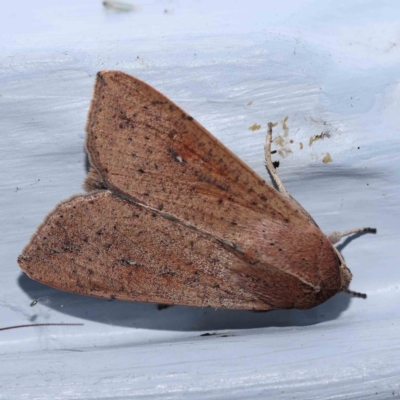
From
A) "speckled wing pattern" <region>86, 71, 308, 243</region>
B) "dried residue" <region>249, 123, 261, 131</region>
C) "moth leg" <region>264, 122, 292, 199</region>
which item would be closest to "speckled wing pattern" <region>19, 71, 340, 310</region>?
"speckled wing pattern" <region>86, 71, 308, 243</region>

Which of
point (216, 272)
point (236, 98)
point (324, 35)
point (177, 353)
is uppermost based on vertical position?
point (324, 35)

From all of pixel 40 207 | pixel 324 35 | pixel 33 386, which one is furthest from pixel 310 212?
pixel 33 386

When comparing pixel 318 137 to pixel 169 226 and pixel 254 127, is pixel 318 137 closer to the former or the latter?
pixel 254 127

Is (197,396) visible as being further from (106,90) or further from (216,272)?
(106,90)

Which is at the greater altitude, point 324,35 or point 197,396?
point 324,35

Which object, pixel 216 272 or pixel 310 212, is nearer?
pixel 216 272

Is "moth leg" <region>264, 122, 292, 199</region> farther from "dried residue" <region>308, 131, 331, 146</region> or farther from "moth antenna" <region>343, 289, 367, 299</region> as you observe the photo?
"moth antenna" <region>343, 289, 367, 299</region>

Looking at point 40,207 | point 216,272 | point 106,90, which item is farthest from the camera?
point 40,207
